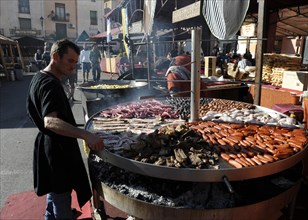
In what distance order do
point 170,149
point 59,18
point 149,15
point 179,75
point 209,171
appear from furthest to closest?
point 59,18, point 149,15, point 179,75, point 170,149, point 209,171

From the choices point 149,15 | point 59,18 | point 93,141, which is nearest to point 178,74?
point 93,141

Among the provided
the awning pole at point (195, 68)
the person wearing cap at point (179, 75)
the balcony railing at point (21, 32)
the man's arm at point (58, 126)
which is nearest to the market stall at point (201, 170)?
the awning pole at point (195, 68)

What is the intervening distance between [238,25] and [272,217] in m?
3.29

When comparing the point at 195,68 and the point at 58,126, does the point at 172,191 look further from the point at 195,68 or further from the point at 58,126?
the point at 195,68

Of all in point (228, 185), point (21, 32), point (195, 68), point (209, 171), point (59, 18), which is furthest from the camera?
point (59, 18)

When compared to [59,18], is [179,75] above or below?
below

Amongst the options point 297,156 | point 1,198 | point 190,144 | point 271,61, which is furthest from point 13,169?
point 271,61

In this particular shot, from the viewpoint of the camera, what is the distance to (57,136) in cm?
242

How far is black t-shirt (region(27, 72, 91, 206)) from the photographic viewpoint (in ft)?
7.57

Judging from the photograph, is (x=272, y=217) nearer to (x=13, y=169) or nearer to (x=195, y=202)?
(x=195, y=202)

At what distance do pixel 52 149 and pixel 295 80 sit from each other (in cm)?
540

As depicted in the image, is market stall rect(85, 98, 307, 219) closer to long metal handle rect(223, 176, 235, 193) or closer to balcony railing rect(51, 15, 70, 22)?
long metal handle rect(223, 176, 235, 193)

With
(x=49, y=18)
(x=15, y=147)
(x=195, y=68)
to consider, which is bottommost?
(x=15, y=147)

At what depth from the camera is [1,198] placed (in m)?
4.23
